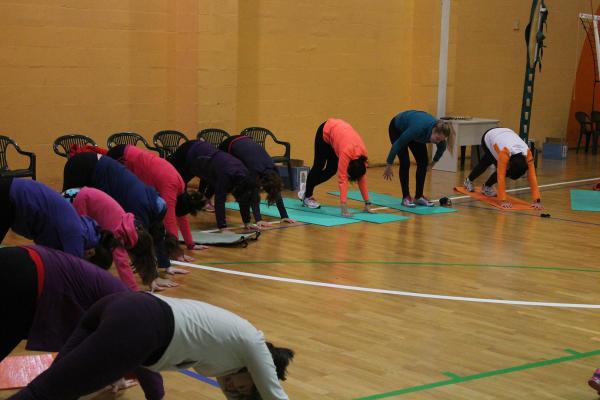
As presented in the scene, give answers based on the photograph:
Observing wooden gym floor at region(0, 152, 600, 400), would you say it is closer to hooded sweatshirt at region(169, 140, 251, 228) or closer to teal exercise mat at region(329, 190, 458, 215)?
teal exercise mat at region(329, 190, 458, 215)

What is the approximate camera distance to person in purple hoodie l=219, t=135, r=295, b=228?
7453 millimetres

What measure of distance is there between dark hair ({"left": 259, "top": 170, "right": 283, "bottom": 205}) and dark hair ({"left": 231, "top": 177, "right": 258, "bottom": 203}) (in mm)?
103

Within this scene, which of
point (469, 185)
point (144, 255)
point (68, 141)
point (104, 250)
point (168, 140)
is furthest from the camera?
point (469, 185)

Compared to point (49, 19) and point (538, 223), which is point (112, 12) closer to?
point (49, 19)

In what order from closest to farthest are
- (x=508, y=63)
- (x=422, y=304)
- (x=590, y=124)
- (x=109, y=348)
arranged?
(x=109, y=348) → (x=422, y=304) → (x=508, y=63) → (x=590, y=124)

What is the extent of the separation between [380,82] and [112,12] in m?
4.46

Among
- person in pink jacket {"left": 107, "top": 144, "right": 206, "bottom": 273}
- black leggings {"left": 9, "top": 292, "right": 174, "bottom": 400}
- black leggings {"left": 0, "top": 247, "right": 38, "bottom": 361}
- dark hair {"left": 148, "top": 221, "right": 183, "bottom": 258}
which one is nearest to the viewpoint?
black leggings {"left": 9, "top": 292, "right": 174, "bottom": 400}

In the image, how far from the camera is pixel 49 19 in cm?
914

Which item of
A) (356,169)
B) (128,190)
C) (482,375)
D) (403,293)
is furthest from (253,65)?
(482,375)

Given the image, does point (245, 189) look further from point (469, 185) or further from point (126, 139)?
point (469, 185)

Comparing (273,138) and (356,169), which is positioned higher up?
(273,138)

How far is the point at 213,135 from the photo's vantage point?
33.0 ft

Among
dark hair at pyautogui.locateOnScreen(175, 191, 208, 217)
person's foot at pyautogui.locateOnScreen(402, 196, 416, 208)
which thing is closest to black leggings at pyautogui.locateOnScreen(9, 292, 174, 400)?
dark hair at pyautogui.locateOnScreen(175, 191, 208, 217)

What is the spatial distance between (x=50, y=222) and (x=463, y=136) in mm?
8882
